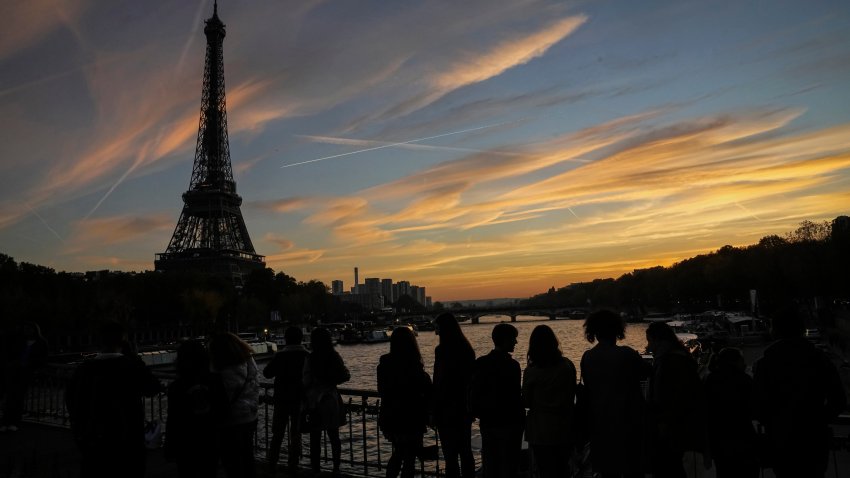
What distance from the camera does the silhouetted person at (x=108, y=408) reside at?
6.75 meters

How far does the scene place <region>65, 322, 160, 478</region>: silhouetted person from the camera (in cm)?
675

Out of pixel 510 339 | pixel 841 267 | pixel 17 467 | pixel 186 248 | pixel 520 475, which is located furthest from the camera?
pixel 186 248

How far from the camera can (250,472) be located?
7609 millimetres

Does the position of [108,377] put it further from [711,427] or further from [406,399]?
[711,427]

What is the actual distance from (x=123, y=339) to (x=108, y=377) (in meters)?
0.45

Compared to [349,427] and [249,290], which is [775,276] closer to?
[349,427]

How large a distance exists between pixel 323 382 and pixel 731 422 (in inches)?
191

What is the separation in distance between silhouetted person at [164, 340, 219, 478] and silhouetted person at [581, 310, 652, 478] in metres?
3.70

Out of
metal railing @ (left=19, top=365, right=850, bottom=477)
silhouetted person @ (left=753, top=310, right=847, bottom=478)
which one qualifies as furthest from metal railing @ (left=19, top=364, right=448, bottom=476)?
silhouetted person @ (left=753, top=310, right=847, bottom=478)

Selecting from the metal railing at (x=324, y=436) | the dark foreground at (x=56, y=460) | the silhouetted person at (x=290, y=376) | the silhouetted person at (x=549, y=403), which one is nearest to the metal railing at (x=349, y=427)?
the metal railing at (x=324, y=436)

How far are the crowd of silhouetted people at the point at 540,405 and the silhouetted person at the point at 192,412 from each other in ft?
0.04

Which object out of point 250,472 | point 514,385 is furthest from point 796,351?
point 250,472

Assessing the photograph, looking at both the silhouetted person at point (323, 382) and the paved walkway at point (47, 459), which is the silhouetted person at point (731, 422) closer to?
the silhouetted person at point (323, 382)

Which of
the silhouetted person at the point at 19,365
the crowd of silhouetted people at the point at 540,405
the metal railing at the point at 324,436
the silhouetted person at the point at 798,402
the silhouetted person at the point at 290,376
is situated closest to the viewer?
the silhouetted person at the point at 798,402
